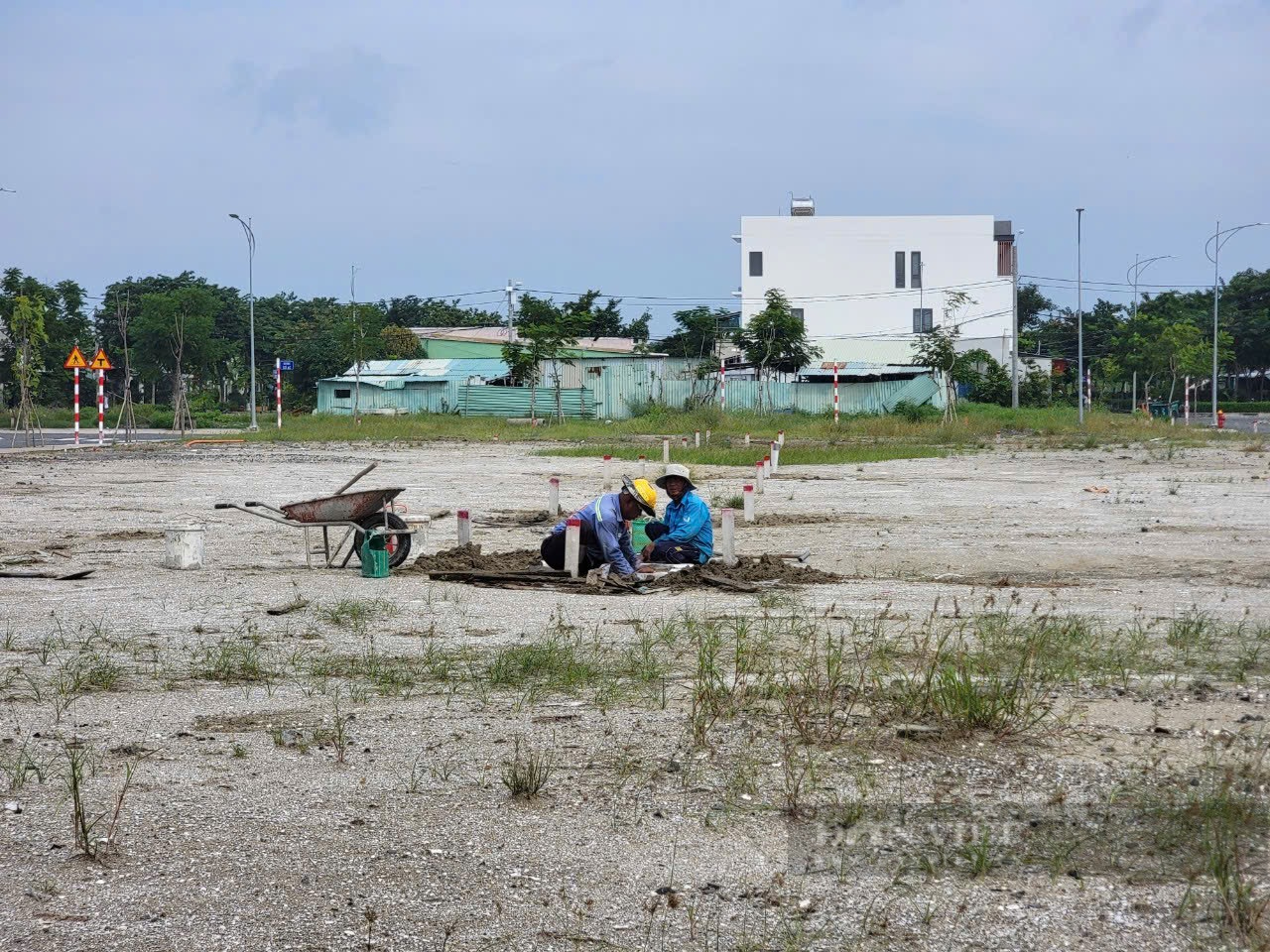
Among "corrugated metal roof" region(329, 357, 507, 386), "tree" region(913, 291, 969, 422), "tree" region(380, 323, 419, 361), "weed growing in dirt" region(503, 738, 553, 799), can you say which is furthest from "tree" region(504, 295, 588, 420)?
"weed growing in dirt" region(503, 738, 553, 799)

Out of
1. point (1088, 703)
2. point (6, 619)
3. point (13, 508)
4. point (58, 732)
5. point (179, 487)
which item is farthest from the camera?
point (179, 487)

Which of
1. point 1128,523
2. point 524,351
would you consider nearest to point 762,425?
point 524,351

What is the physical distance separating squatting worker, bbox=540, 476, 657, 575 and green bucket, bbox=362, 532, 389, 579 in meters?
1.53

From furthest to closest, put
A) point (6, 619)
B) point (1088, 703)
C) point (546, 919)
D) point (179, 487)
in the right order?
point (179, 487) < point (6, 619) < point (1088, 703) < point (546, 919)

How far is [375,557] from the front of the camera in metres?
12.1

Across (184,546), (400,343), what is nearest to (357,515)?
(184,546)

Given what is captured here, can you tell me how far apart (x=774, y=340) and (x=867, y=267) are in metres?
23.2

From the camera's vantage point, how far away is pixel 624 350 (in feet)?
279

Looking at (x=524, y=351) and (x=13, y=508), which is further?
(x=524, y=351)

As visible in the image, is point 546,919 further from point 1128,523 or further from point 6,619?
point 1128,523

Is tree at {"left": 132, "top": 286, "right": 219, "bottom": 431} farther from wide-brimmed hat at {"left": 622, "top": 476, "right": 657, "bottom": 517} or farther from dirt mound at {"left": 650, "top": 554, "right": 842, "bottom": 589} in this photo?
wide-brimmed hat at {"left": 622, "top": 476, "right": 657, "bottom": 517}

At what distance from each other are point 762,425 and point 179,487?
28.2 metres

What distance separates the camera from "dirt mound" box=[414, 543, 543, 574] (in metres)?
12.4

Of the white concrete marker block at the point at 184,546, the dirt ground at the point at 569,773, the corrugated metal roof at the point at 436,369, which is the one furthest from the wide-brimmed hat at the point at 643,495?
the corrugated metal roof at the point at 436,369
